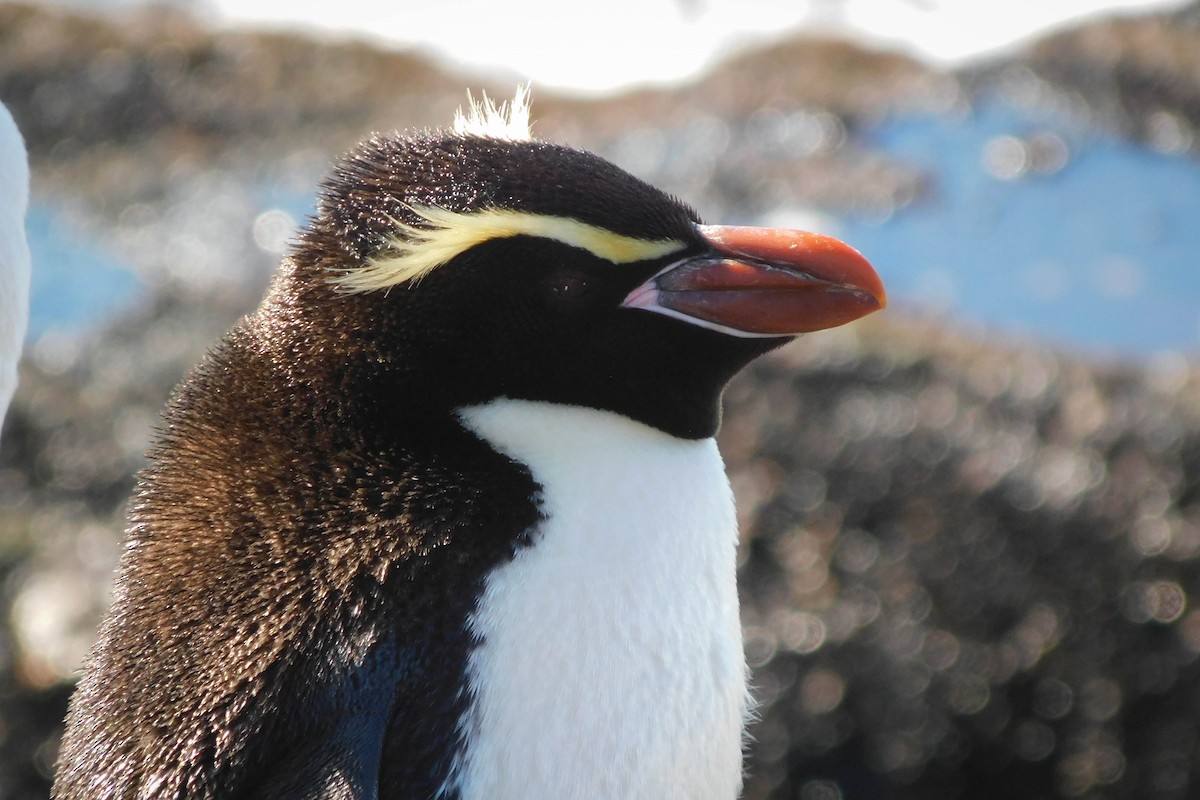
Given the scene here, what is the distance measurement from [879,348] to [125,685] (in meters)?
3.03

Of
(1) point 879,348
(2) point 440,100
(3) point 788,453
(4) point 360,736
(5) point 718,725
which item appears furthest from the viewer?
(2) point 440,100

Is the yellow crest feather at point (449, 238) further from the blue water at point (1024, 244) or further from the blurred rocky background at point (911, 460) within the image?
the blue water at point (1024, 244)

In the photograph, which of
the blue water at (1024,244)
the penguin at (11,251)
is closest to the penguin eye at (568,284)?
the penguin at (11,251)

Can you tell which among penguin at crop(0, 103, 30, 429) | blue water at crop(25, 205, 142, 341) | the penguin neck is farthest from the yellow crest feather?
blue water at crop(25, 205, 142, 341)

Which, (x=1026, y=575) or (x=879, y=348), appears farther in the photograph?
(x=879, y=348)

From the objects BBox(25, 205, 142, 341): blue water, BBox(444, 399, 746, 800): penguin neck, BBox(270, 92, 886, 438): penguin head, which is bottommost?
BBox(25, 205, 142, 341): blue water

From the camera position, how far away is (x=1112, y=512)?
11.8 ft

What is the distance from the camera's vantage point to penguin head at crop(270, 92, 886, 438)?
131 cm

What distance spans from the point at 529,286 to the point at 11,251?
52 centimetres

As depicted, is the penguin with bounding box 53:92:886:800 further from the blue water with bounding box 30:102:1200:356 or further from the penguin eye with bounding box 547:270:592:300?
the blue water with bounding box 30:102:1200:356

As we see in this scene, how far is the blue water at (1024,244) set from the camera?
483 centimetres

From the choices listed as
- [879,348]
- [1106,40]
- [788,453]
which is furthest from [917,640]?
[1106,40]

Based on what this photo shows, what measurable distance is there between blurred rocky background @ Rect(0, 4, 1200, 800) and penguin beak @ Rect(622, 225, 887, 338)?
172 centimetres

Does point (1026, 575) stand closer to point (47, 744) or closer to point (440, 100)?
point (47, 744)
